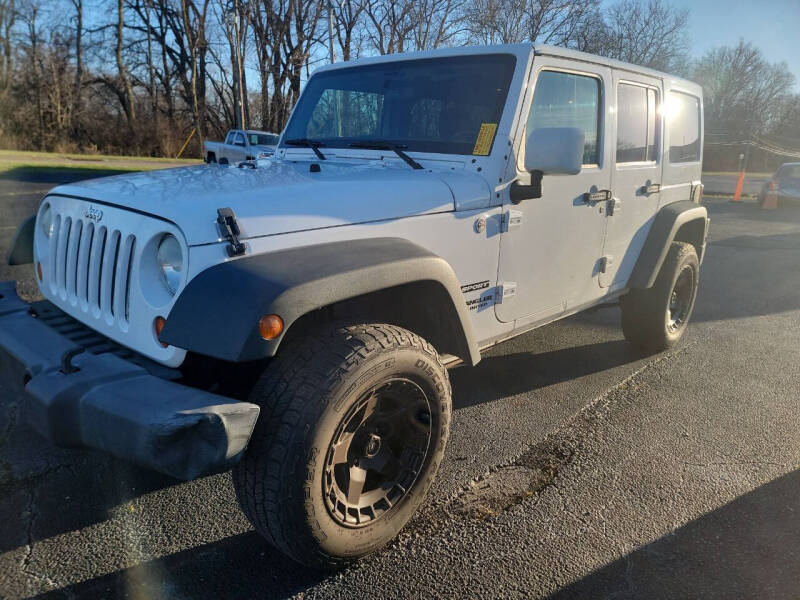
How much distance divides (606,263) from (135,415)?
300cm

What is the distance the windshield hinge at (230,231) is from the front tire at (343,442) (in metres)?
0.39

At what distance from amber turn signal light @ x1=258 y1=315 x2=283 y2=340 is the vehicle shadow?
1.38 metres

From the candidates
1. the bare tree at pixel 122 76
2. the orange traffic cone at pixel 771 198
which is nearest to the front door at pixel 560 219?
the orange traffic cone at pixel 771 198

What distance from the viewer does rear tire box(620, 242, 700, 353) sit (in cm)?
445

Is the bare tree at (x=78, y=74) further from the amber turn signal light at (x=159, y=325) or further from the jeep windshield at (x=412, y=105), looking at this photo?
the amber turn signal light at (x=159, y=325)

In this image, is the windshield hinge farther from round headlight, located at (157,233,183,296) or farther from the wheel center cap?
the wheel center cap

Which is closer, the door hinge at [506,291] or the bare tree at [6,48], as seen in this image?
the door hinge at [506,291]

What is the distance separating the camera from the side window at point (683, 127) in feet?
14.5

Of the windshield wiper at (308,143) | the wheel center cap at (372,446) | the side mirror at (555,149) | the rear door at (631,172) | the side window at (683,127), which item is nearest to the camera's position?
the wheel center cap at (372,446)

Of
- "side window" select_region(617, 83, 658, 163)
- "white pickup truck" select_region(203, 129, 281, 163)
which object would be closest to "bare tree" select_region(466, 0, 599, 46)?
"white pickup truck" select_region(203, 129, 281, 163)

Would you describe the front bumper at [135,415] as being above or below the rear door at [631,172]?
below

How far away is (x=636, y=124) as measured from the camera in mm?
3953

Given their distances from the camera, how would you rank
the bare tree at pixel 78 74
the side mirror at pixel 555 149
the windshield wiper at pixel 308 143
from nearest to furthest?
1. the side mirror at pixel 555 149
2. the windshield wiper at pixel 308 143
3. the bare tree at pixel 78 74

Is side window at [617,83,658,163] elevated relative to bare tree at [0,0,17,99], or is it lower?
lower
